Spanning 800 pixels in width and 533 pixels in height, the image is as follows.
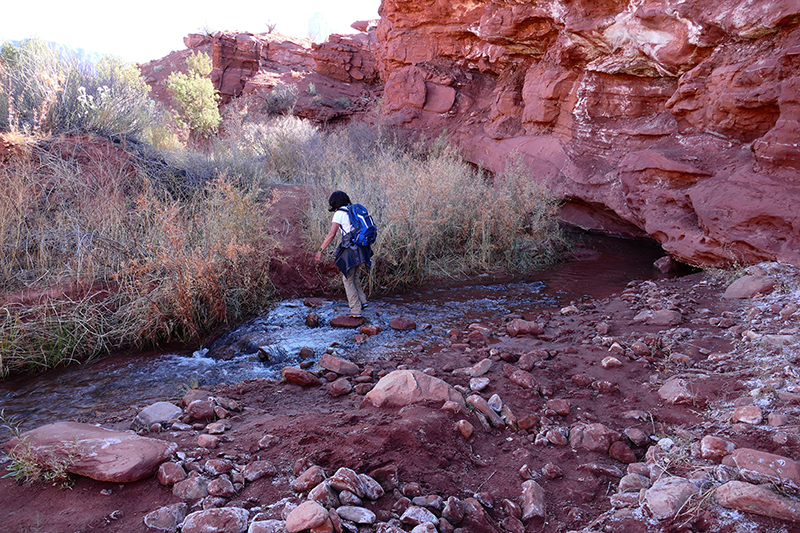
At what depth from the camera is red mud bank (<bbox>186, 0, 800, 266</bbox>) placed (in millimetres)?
5238

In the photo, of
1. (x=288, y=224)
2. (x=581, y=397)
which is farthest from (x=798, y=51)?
(x=288, y=224)

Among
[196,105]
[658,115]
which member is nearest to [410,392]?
[658,115]

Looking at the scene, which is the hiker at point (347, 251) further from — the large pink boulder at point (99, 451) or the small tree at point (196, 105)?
the small tree at point (196, 105)

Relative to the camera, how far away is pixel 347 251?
17.6 feet

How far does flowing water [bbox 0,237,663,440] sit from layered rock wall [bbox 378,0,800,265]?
1.30 m

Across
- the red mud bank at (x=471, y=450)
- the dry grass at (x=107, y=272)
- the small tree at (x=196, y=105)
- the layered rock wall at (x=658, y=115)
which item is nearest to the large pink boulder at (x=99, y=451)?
the red mud bank at (x=471, y=450)

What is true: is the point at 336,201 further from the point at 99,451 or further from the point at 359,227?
the point at 99,451

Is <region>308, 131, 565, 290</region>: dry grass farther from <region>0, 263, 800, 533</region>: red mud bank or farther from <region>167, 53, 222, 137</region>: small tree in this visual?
<region>167, 53, 222, 137</region>: small tree

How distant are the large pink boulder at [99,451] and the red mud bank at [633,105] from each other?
6149 millimetres

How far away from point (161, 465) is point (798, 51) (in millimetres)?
6753

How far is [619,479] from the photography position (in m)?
2.14

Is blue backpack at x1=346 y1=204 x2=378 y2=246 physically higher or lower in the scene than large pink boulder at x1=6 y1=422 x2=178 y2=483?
higher

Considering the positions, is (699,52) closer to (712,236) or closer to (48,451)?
(712,236)

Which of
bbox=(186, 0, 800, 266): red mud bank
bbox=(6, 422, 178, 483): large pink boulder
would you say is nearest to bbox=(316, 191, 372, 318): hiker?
bbox=(6, 422, 178, 483): large pink boulder
